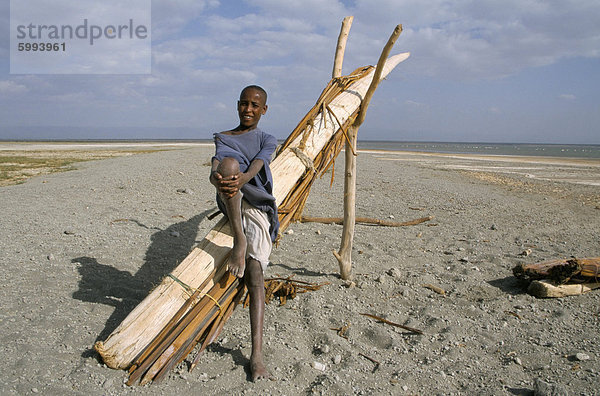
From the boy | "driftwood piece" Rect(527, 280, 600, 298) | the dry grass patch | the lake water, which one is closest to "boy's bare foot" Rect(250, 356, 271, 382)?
the boy

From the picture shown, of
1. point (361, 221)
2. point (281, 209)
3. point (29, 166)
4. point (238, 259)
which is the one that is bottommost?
point (361, 221)

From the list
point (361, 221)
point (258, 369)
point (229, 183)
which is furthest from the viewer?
point (361, 221)

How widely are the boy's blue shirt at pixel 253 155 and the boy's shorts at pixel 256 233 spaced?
0.18 ft

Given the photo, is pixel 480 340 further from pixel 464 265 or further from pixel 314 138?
pixel 314 138

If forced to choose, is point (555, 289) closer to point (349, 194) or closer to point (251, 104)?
point (349, 194)

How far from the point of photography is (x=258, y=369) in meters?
2.61

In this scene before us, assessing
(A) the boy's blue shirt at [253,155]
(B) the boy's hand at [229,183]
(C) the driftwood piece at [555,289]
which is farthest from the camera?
(C) the driftwood piece at [555,289]

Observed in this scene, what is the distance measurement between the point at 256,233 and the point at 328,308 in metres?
1.36

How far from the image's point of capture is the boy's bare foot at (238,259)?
105 inches

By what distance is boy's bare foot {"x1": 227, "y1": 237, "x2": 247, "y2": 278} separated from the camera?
8.78ft

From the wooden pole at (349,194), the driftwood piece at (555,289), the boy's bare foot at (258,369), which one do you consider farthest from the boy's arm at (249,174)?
the driftwood piece at (555,289)

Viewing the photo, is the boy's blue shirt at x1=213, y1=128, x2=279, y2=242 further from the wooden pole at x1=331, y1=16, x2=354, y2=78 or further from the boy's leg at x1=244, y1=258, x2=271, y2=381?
the wooden pole at x1=331, y1=16, x2=354, y2=78

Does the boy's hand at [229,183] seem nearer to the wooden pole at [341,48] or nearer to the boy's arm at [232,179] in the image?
the boy's arm at [232,179]

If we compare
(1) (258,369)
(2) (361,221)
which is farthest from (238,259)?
(2) (361,221)
